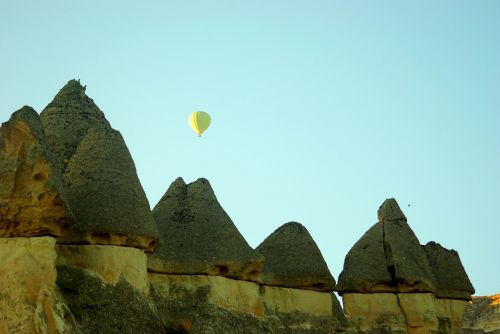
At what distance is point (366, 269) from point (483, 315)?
15.9 metres

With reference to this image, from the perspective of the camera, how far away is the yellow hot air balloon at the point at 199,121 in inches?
1160

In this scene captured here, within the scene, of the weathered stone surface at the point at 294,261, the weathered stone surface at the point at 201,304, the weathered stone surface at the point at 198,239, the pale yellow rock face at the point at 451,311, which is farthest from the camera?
the pale yellow rock face at the point at 451,311

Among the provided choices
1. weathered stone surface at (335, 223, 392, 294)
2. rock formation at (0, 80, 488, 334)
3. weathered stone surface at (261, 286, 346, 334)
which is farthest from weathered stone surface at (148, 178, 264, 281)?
weathered stone surface at (335, 223, 392, 294)

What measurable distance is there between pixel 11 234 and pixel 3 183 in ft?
2.00

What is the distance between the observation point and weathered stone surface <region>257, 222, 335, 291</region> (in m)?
17.1

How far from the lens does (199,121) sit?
29656mm

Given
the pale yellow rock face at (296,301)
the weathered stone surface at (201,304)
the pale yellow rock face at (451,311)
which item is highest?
the pale yellow rock face at (451,311)

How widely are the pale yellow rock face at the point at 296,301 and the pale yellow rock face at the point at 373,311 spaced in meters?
1.17

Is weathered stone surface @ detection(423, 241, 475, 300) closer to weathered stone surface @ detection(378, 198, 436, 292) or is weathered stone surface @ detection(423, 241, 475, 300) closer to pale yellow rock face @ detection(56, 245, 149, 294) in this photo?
weathered stone surface @ detection(378, 198, 436, 292)

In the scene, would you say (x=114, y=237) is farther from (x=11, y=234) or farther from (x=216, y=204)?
(x=216, y=204)

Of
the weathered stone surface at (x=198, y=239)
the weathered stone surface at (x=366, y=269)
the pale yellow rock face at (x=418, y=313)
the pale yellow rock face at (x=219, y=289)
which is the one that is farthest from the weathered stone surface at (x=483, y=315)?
the weathered stone surface at (x=198, y=239)

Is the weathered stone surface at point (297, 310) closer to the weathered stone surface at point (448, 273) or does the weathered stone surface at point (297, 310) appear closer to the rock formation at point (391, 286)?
the rock formation at point (391, 286)

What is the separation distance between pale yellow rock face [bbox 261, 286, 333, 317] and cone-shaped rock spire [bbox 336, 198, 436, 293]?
1331 mm

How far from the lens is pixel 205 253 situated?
1477cm
